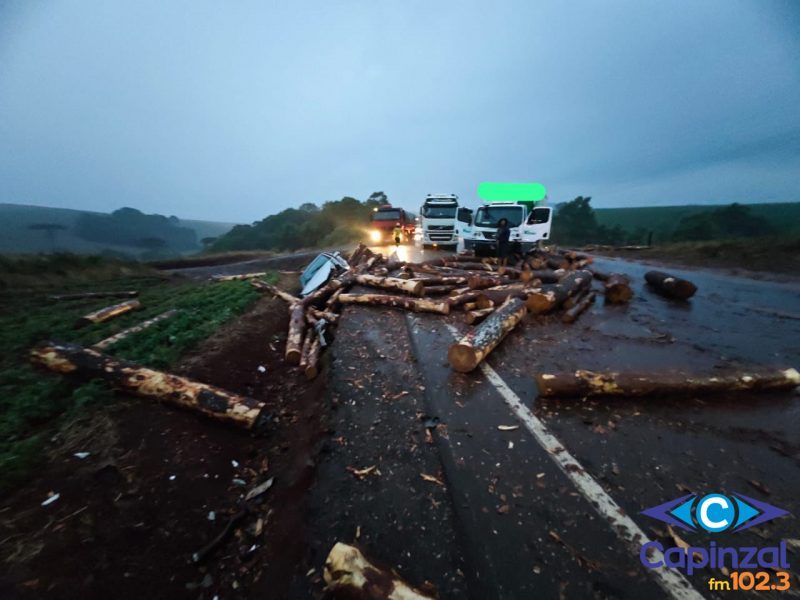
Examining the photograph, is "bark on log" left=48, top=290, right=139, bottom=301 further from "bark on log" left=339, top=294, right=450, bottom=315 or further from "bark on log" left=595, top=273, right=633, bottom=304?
"bark on log" left=595, top=273, right=633, bottom=304

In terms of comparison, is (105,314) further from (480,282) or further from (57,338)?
(480,282)

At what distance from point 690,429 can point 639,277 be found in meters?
10.3

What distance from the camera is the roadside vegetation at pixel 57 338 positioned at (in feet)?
9.95

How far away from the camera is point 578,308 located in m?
6.59

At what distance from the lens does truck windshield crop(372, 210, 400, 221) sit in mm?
21594

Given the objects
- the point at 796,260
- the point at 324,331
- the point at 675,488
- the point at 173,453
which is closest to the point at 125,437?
the point at 173,453

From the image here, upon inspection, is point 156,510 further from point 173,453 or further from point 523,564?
point 523,564

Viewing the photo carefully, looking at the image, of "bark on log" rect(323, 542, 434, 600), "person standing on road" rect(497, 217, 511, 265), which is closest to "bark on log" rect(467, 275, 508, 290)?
"person standing on road" rect(497, 217, 511, 265)

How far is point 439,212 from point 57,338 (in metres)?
15.9

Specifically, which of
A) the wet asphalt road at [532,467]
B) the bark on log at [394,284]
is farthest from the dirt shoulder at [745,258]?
the bark on log at [394,284]

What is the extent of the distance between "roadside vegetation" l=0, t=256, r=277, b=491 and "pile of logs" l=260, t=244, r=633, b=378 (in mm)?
1686

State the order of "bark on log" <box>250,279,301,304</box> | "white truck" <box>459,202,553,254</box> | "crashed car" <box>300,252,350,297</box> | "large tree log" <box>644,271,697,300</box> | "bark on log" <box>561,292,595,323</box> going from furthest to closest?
"white truck" <box>459,202,553,254</box>
"crashed car" <box>300,252,350,297</box>
"bark on log" <box>250,279,301,304</box>
"large tree log" <box>644,271,697,300</box>
"bark on log" <box>561,292,595,323</box>

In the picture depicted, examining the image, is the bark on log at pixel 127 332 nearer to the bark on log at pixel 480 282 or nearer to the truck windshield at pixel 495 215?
the bark on log at pixel 480 282

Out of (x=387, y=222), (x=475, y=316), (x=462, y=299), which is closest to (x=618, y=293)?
(x=462, y=299)
